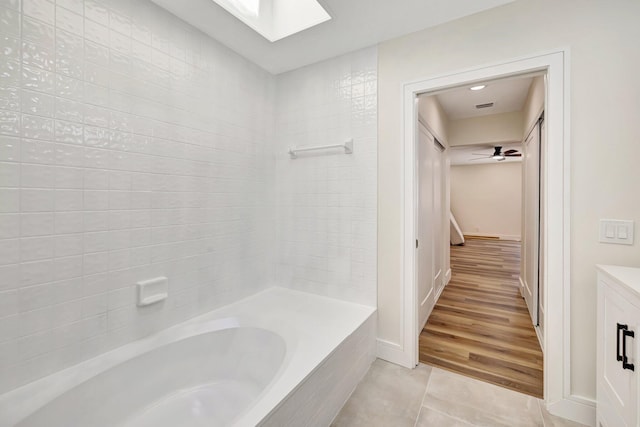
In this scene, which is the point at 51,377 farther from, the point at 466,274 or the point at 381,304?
the point at 466,274

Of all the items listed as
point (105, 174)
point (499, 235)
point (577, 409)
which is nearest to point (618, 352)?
point (577, 409)

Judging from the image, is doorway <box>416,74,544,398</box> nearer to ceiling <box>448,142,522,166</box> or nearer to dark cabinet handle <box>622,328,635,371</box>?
dark cabinet handle <box>622,328,635,371</box>

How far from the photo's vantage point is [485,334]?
243cm

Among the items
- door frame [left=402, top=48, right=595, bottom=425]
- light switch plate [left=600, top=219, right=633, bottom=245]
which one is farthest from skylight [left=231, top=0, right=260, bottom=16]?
light switch plate [left=600, top=219, right=633, bottom=245]

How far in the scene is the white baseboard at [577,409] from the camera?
142 cm

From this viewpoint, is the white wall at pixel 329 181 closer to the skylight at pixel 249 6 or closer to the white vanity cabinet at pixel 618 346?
the skylight at pixel 249 6

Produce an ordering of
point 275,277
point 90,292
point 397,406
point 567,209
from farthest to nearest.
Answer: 1. point 275,277
2. point 397,406
3. point 567,209
4. point 90,292

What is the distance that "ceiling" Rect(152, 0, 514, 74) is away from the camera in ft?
5.19

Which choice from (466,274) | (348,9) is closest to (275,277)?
(348,9)

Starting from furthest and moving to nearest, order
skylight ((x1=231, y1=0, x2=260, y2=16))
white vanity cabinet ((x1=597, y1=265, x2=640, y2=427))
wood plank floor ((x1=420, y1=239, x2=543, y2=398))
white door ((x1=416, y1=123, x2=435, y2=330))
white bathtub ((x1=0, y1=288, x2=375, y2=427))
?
white door ((x1=416, y1=123, x2=435, y2=330))
wood plank floor ((x1=420, y1=239, x2=543, y2=398))
skylight ((x1=231, y1=0, x2=260, y2=16))
white bathtub ((x1=0, y1=288, x2=375, y2=427))
white vanity cabinet ((x1=597, y1=265, x2=640, y2=427))

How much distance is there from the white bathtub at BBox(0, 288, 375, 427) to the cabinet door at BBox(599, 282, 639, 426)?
1.16 meters

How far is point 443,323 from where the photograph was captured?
266 centimetres

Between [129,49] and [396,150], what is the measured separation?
5.49ft

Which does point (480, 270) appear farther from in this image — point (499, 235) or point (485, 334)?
point (499, 235)
